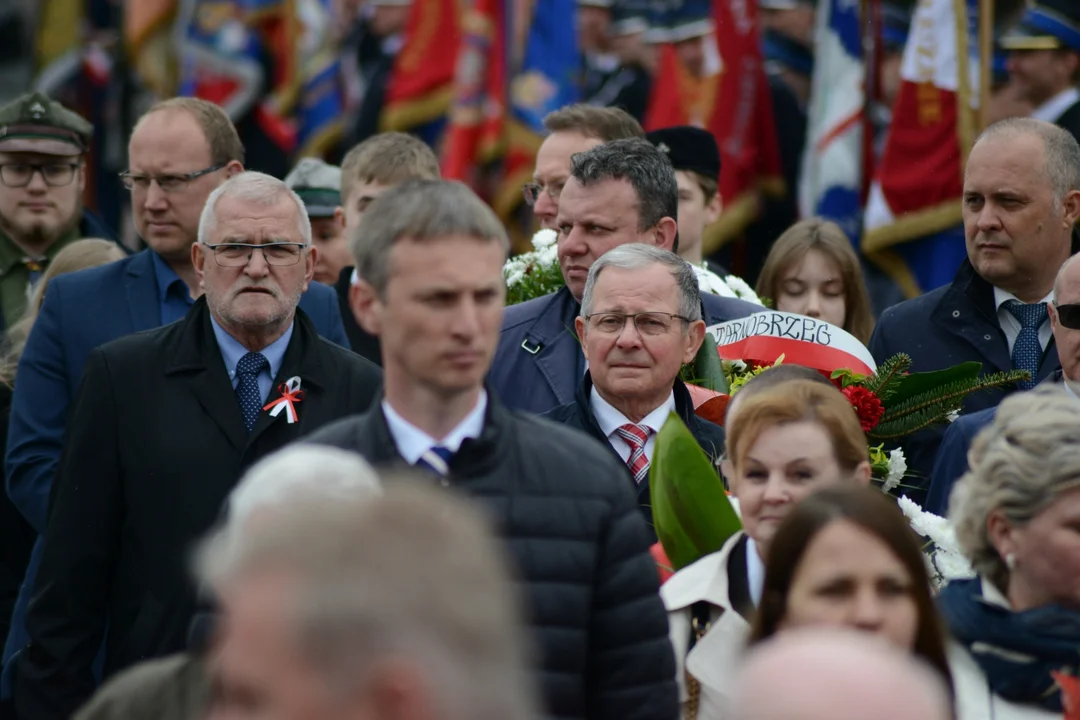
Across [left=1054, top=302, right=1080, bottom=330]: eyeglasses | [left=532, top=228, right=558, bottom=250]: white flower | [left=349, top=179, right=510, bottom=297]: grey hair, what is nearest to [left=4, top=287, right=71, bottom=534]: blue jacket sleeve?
[left=532, top=228, right=558, bottom=250]: white flower

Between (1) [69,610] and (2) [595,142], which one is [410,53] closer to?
(2) [595,142]

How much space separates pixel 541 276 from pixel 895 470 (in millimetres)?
2098

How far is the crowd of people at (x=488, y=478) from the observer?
2.15 meters

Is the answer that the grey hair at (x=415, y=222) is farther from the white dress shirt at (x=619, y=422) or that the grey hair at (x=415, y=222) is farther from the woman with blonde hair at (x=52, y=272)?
the woman with blonde hair at (x=52, y=272)

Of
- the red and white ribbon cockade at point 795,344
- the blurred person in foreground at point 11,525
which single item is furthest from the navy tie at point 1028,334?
the blurred person in foreground at point 11,525

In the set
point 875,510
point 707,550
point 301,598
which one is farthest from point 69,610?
point 301,598

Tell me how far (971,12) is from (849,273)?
92.4 inches

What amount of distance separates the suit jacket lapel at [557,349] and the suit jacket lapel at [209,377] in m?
1.31

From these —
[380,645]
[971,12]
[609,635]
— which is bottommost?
[609,635]

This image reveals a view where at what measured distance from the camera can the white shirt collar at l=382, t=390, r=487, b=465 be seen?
367 centimetres

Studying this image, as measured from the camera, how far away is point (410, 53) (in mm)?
12414

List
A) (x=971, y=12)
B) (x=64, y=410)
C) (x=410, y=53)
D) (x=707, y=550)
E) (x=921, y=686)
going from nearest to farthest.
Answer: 1. (x=921, y=686)
2. (x=707, y=550)
3. (x=64, y=410)
4. (x=971, y=12)
5. (x=410, y=53)

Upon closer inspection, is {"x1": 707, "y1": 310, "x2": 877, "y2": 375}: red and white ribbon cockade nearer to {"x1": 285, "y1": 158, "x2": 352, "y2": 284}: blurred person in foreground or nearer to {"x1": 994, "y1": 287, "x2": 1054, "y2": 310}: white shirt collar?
{"x1": 994, "y1": 287, "x2": 1054, "y2": 310}: white shirt collar

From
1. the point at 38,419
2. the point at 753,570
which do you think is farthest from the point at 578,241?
the point at 753,570
